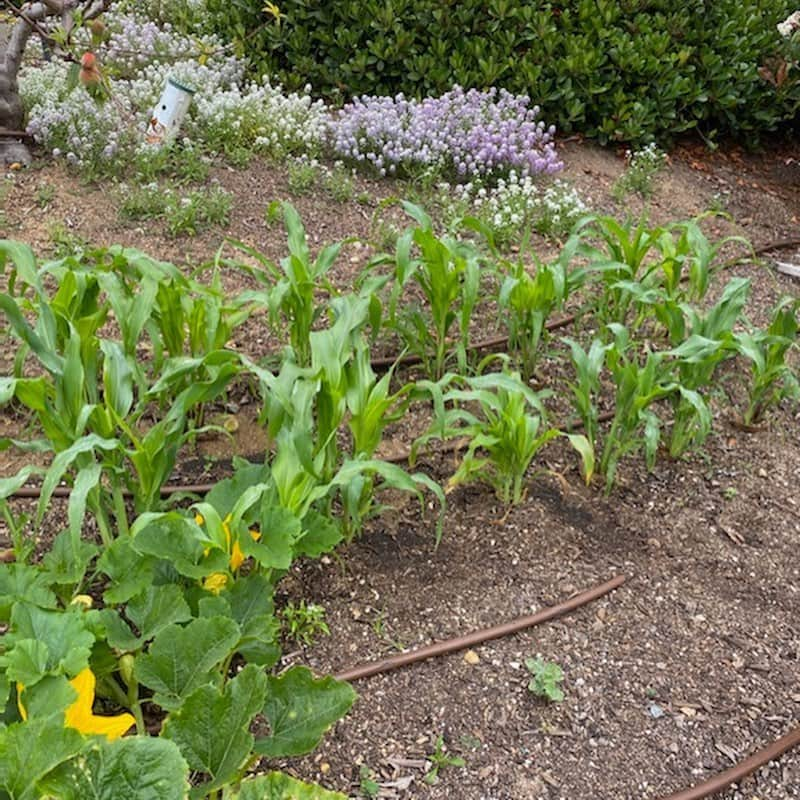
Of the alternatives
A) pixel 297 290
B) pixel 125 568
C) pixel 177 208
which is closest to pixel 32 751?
pixel 125 568

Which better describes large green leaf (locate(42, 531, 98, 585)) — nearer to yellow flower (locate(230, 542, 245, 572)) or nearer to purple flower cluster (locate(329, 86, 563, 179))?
yellow flower (locate(230, 542, 245, 572))

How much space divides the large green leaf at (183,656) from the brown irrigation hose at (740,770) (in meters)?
1.12

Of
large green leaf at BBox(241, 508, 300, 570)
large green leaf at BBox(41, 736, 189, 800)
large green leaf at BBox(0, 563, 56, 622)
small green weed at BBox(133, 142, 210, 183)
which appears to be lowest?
large green leaf at BBox(0, 563, 56, 622)

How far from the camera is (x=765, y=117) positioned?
607 centimetres

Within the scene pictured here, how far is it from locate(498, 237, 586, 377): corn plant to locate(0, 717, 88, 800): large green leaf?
2.12 meters

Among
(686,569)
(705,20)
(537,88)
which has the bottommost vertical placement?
(686,569)

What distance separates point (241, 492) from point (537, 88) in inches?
157

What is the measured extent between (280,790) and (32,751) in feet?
1.67

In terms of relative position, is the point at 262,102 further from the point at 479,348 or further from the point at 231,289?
the point at 479,348

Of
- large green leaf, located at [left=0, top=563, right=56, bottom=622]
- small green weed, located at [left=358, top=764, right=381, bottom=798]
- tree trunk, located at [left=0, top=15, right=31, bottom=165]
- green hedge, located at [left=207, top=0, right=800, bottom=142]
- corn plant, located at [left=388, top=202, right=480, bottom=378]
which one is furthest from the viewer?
green hedge, located at [left=207, top=0, right=800, bottom=142]

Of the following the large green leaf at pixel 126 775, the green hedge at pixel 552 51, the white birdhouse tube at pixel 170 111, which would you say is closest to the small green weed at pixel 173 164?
the white birdhouse tube at pixel 170 111

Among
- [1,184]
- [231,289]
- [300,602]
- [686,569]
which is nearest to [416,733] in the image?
[300,602]

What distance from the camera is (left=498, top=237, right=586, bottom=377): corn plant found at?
10.9 feet

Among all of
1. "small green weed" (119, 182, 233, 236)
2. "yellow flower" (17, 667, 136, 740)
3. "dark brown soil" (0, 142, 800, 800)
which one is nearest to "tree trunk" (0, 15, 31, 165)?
"small green weed" (119, 182, 233, 236)
